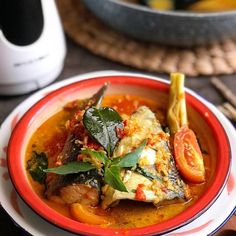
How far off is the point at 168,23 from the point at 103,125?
48 cm

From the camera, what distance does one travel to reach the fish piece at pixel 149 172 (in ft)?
3.16

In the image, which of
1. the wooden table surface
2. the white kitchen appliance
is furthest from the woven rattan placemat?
the white kitchen appliance

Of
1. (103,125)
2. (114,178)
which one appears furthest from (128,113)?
(114,178)

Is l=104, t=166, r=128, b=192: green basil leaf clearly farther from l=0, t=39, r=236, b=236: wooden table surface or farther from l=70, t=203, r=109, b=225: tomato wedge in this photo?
l=0, t=39, r=236, b=236: wooden table surface

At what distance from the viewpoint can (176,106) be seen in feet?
3.86

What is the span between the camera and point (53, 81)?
57.9 inches

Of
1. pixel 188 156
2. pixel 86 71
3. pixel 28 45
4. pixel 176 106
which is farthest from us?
pixel 86 71

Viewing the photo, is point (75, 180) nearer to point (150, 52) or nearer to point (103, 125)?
point (103, 125)

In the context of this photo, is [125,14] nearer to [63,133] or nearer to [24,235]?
[63,133]

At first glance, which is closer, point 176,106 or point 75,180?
point 75,180

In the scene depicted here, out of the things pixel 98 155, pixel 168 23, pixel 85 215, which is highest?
pixel 168 23

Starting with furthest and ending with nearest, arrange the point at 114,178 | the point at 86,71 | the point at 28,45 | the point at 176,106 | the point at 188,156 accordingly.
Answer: the point at 86,71
the point at 28,45
the point at 176,106
the point at 188,156
the point at 114,178

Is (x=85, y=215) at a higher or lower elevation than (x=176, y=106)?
lower

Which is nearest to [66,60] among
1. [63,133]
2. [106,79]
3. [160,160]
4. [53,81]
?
[53,81]
